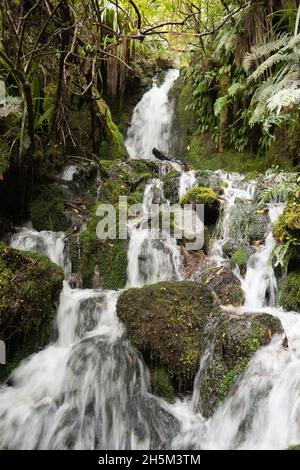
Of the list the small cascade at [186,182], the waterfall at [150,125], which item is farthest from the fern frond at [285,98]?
the waterfall at [150,125]

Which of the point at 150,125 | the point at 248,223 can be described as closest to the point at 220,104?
the point at 150,125

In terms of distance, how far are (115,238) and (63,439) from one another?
279 cm

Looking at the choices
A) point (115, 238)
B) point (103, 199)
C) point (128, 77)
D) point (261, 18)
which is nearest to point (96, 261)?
point (115, 238)

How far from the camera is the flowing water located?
266cm

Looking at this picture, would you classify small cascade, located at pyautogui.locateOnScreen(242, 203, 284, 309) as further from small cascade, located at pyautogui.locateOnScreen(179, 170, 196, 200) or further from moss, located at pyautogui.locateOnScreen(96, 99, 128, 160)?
moss, located at pyautogui.locateOnScreen(96, 99, 128, 160)

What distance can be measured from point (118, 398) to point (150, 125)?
27.2ft

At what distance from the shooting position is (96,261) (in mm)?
4863

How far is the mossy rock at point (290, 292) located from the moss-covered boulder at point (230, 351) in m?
0.68

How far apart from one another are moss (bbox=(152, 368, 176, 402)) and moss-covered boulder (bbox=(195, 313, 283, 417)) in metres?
0.24

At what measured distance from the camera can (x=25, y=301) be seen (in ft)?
11.5

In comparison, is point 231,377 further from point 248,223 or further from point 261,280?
point 248,223

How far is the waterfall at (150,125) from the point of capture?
Result: 960 centimetres

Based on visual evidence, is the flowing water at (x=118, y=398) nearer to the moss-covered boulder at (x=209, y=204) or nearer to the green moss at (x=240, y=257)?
the green moss at (x=240, y=257)
